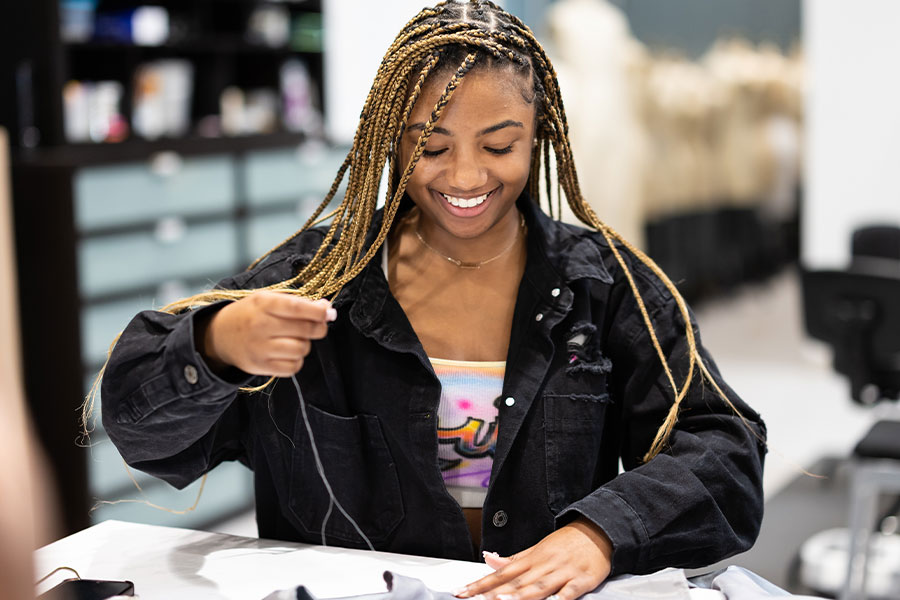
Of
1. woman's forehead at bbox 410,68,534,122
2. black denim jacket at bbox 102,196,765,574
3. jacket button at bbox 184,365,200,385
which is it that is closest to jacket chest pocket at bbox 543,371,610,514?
black denim jacket at bbox 102,196,765,574

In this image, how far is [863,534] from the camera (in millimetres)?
2678

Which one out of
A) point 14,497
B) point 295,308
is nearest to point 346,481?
point 295,308

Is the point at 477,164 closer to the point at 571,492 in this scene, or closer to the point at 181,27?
the point at 571,492

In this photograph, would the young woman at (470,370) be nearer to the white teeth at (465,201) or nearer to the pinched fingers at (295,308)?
the white teeth at (465,201)

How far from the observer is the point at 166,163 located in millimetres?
3445

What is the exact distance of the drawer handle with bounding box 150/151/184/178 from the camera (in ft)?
11.2

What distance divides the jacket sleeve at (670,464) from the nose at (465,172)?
11.5 inches

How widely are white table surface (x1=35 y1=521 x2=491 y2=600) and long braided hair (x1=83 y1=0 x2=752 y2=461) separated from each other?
19 centimetres

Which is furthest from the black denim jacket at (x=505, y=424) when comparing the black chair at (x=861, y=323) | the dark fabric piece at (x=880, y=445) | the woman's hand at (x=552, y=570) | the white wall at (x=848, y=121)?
the white wall at (x=848, y=121)

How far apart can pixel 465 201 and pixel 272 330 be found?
Result: 37cm

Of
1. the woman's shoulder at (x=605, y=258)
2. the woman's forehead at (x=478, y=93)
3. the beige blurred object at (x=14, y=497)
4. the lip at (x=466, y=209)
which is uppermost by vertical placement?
the woman's forehead at (x=478, y=93)

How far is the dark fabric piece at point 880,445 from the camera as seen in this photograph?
2.60m

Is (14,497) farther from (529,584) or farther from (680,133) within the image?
(680,133)

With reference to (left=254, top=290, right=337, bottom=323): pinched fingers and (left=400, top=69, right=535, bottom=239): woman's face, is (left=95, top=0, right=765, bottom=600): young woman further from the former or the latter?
(left=254, top=290, right=337, bottom=323): pinched fingers
